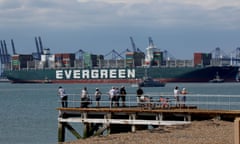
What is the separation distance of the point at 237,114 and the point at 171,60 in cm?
15220

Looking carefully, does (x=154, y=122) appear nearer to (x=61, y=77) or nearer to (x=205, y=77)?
(x=205, y=77)

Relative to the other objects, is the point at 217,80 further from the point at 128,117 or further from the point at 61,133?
the point at 128,117

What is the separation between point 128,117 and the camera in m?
27.3

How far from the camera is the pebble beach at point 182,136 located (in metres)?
19.8

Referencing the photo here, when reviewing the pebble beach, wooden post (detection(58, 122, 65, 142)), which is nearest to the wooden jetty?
wooden post (detection(58, 122, 65, 142))

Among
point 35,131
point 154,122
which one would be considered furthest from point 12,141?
point 154,122

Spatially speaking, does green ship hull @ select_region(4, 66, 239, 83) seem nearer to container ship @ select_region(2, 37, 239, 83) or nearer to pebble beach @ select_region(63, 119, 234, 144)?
container ship @ select_region(2, 37, 239, 83)

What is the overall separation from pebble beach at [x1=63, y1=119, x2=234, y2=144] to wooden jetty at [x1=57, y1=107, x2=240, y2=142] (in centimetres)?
159

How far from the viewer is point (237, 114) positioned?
2448 cm

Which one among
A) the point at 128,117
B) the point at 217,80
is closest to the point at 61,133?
the point at 128,117

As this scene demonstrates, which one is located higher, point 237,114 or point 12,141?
point 237,114

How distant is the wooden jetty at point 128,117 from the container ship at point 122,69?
127978 millimetres

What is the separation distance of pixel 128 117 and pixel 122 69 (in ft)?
482

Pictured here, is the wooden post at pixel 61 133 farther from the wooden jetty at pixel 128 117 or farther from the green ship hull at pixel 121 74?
the green ship hull at pixel 121 74
